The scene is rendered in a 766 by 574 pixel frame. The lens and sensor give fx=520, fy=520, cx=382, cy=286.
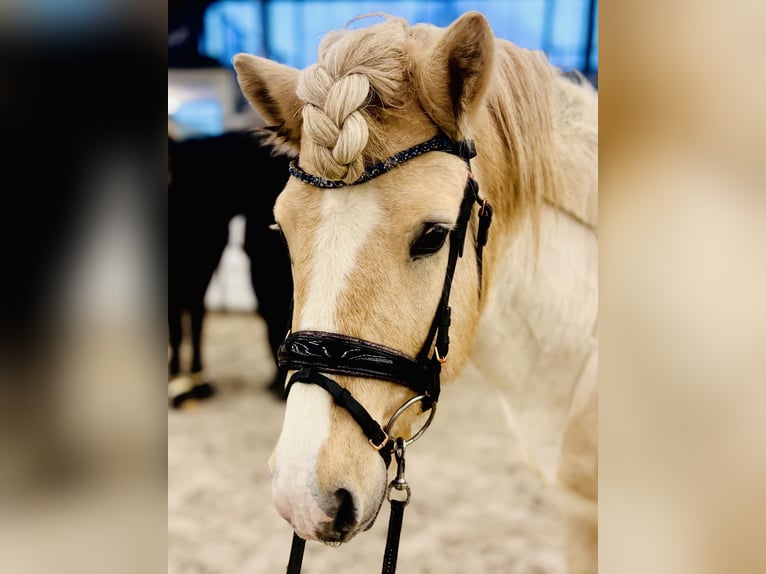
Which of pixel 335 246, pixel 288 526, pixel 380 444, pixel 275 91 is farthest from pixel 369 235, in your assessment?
pixel 288 526

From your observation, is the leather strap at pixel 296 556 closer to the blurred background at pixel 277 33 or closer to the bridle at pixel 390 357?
the bridle at pixel 390 357

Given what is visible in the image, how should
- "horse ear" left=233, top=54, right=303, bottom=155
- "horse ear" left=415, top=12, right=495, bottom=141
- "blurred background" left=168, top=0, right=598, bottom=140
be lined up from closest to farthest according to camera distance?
"horse ear" left=415, top=12, right=495, bottom=141, "horse ear" left=233, top=54, right=303, bottom=155, "blurred background" left=168, top=0, right=598, bottom=140

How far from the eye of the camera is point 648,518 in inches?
44.7

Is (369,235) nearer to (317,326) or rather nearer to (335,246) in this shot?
(335,246)

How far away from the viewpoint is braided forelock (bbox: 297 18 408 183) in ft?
2.73

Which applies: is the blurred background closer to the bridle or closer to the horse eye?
the bridle

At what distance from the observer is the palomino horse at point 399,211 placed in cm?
79

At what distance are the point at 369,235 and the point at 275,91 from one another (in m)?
0.43

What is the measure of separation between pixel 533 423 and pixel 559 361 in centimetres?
16

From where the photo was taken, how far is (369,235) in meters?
0.82

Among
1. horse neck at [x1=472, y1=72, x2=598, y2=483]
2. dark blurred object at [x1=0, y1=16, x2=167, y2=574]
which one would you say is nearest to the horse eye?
horse neck at [x1=472, y1=72, x2=598, y2=483]

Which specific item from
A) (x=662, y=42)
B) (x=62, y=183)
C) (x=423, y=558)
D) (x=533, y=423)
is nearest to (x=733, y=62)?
(x=662, y=42)

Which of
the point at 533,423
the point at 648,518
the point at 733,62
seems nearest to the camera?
the point at 733,62

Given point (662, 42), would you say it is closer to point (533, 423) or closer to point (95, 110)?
point (533, 423)
